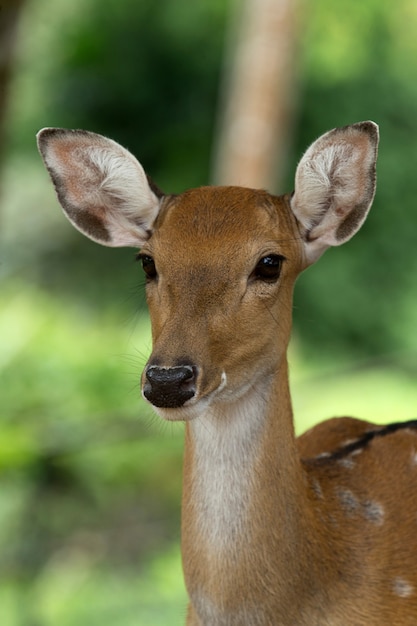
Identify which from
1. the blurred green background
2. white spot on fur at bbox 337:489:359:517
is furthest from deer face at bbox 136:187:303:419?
the blurred green background

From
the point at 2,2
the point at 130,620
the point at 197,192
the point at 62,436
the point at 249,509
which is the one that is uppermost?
the point at 2,2

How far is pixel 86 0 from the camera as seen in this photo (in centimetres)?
1475

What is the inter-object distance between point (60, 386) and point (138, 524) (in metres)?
2.33

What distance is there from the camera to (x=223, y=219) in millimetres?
3959

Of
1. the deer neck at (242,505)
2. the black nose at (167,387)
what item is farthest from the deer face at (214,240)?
the deer neck at (242,505)

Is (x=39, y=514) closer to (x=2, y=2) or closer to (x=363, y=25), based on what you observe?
(x=2, y=2)

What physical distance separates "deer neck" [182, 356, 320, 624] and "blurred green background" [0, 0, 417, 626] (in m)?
5.50

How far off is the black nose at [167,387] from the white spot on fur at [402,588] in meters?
1.09

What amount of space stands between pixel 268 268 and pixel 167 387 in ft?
2.21

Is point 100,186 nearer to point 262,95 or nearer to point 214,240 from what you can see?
point 214,240

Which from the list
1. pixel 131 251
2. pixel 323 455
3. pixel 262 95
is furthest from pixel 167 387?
pixel 131 251

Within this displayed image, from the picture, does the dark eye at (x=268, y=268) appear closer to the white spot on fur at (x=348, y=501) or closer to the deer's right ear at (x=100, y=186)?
the deer's right ear at (x=100, y=186)

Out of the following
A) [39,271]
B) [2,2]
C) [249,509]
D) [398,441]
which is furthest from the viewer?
[39,271]

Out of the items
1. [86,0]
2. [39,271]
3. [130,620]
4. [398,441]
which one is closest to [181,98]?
[86,0]
